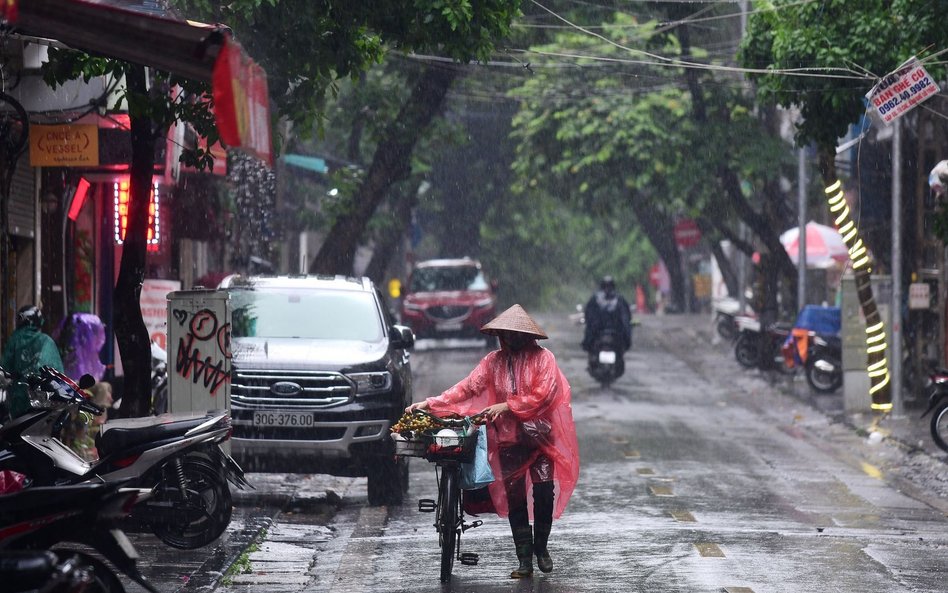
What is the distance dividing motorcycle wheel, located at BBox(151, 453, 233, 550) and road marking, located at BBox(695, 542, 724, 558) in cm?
319

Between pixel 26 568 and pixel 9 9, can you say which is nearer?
pixel 26 568

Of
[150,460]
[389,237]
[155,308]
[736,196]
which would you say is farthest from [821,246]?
[150,460]

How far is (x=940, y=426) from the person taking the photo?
16.6 m

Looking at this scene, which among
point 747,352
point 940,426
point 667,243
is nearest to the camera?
point 940,426

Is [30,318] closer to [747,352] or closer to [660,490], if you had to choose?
[660,490]

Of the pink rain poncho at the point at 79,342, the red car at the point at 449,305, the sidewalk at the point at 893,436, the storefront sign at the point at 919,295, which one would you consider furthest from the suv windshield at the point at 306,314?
the red car at the point at 449,305

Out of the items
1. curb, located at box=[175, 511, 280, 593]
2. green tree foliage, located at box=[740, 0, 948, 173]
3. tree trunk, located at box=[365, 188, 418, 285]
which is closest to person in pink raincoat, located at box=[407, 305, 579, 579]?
curb, located at box=[175, 511, 280, 593]

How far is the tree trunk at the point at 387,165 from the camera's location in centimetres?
2359

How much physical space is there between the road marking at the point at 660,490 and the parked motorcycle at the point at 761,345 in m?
14.1

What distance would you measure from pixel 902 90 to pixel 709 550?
27.2ft

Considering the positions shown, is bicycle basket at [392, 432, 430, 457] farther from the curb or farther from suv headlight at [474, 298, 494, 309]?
suv headlight at [474, 298, 494, 309]

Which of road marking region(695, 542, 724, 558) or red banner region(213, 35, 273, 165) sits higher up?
red banner region(213, 35, 273, 165)

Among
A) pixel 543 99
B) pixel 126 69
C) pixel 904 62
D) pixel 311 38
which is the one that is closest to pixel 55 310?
pixel 311 38

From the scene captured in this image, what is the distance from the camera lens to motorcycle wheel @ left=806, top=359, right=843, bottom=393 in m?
24.6
